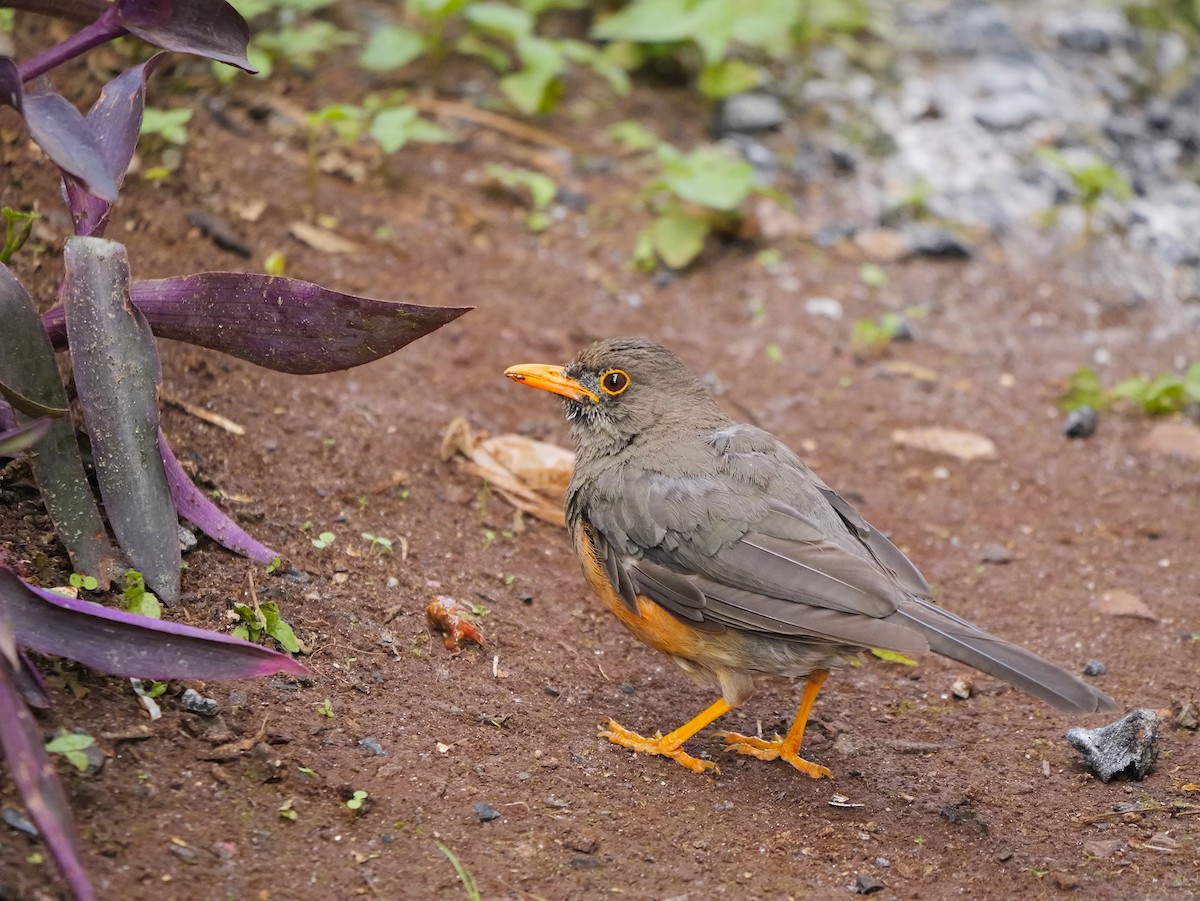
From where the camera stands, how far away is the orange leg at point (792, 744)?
4414 mm

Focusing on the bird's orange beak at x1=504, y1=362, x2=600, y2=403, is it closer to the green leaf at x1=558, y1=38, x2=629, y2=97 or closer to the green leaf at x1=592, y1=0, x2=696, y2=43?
the green leaf at x1=558, y1=38, x2=629, y2=97

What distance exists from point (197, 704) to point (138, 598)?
38 cm

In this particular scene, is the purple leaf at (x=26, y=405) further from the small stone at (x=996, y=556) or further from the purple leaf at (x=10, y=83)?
the small stone at (x=996, y=556)

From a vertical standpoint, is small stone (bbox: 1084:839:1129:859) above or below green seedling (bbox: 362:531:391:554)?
below

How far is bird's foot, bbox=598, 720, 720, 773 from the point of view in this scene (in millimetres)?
4309

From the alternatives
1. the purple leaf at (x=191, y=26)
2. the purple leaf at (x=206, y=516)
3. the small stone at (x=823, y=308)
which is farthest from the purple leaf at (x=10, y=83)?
the small stone at (x=823, y=308)

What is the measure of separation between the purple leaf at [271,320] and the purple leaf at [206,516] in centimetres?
45

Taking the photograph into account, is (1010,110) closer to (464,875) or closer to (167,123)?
(167,123)

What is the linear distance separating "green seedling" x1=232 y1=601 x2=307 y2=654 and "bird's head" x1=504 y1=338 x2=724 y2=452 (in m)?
1.48

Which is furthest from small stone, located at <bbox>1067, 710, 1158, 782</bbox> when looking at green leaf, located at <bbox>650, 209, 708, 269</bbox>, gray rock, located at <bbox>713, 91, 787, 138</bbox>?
gray rock, located at <bbox>713, 91, 787, 138</bbox>

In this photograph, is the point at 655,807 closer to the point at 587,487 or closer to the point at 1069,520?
the point at 587,487

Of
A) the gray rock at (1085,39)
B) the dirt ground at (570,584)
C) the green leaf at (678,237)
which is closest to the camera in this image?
the dirt ground at (570,584)

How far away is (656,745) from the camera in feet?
14.2

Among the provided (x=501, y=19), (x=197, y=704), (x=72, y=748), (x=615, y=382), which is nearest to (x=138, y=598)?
(x=197, y=704)
